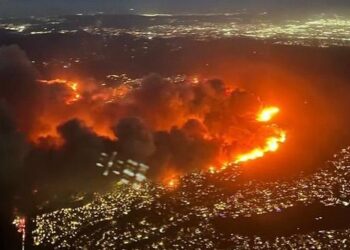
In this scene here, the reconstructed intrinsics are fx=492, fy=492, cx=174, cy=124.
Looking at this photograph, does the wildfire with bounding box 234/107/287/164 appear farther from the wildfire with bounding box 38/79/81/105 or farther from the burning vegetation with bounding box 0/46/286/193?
the wildfire with bounding box 38/79/81/105

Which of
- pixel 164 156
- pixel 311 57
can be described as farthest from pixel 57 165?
pixel 311 57

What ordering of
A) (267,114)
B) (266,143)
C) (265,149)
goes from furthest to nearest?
(267,114) → (266,143) → (265,149)

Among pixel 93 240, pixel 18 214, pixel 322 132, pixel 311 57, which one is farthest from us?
pixel 311 57

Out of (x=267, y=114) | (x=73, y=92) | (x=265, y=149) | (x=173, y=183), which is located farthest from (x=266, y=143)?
(x=73, y=92)

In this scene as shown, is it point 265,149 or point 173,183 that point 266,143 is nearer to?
point 265,149

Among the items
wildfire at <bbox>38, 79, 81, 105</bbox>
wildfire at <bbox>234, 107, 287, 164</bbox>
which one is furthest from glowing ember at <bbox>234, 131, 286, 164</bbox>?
wildfire at <bbox>38, 79, 81, 105</bbox>

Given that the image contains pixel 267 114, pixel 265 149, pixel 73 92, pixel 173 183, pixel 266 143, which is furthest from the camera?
pixel 73 92

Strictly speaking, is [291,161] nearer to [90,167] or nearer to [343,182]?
[343,182]

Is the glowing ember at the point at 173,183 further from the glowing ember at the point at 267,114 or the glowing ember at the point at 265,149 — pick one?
the glowing ember at the point at 267,114
